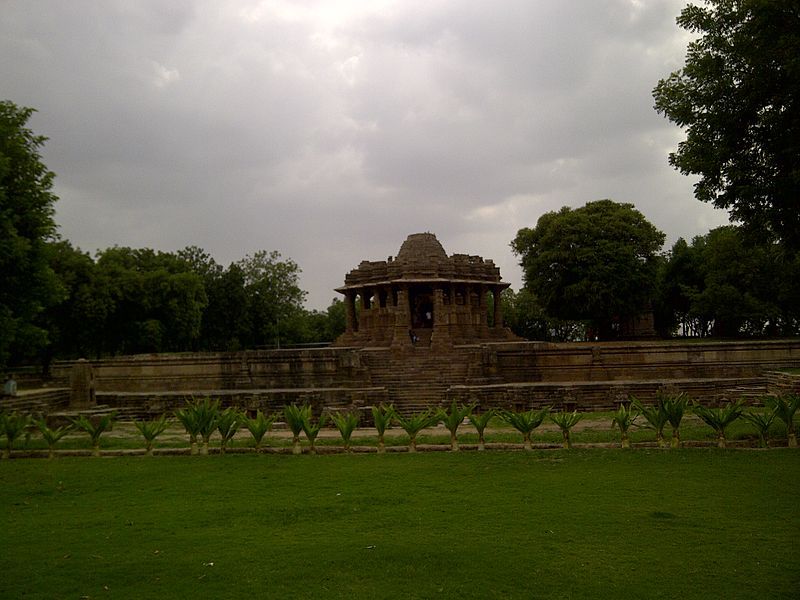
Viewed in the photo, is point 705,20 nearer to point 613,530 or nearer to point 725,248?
point 613,530

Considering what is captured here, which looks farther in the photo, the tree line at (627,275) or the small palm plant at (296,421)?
the tree line at (627,275)

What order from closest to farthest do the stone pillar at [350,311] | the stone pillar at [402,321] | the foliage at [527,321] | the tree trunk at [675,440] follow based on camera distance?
the tree trunk at [675,440]
the stone pillar at [402,321]
the stone pillar at [350,311]
the foliage at [527,321]

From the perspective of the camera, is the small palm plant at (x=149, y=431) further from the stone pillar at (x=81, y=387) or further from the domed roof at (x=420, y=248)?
the domed roof at (x=420, y=248)

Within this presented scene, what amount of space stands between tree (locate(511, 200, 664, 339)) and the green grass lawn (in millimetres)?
23322

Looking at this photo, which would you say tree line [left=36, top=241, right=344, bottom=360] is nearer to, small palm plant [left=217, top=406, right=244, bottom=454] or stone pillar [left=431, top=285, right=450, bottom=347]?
small palm plant [left=217, top=406, right=244, bottom=454]

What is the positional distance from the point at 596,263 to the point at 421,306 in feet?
31.0

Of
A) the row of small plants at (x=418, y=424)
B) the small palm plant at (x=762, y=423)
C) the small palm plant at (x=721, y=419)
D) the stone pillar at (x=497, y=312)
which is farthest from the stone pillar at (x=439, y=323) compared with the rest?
the small palm plant at (x=762, y=423)

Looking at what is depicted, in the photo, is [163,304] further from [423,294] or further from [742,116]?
[742,116]

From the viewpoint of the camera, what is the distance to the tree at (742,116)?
35.0 feet

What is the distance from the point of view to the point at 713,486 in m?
8.00

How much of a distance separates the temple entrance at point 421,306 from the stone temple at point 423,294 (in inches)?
2.6

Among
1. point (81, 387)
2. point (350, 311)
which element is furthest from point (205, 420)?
point (350, 311)

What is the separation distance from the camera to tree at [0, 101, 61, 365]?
13031mm

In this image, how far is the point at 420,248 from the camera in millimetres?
29406
